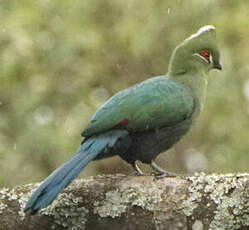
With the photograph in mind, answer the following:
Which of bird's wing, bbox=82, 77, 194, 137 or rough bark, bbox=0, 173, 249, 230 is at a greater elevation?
bird's wing, bbox=82, 77, 194, 137

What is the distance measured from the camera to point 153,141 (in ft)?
12.1

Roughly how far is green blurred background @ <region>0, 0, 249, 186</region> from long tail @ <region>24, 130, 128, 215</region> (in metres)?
2.26

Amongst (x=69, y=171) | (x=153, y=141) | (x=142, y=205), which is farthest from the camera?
(x=153, y=141)

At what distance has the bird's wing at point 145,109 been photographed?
3.55 metres

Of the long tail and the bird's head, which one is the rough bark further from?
the bird's head

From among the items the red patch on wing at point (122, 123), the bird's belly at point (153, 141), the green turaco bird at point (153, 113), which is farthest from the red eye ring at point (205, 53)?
the red patch on wing at point (122, 123)

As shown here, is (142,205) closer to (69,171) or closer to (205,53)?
(69,171)

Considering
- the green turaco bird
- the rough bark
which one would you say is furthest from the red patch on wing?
the rough bark

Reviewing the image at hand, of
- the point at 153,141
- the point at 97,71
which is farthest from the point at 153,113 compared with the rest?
the point at 97,71

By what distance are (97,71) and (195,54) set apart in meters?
2.58

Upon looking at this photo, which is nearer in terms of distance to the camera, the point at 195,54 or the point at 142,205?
the point at 142,205

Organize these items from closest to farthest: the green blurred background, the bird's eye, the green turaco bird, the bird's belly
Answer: the green turaco bird < the bird's belly < the bird's eye < the green blurred background

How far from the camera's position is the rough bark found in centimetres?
279

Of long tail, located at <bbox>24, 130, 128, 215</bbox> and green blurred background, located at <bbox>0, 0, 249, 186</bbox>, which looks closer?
long tail, located at <bbox>24, 130, 128, 215</bbox>
